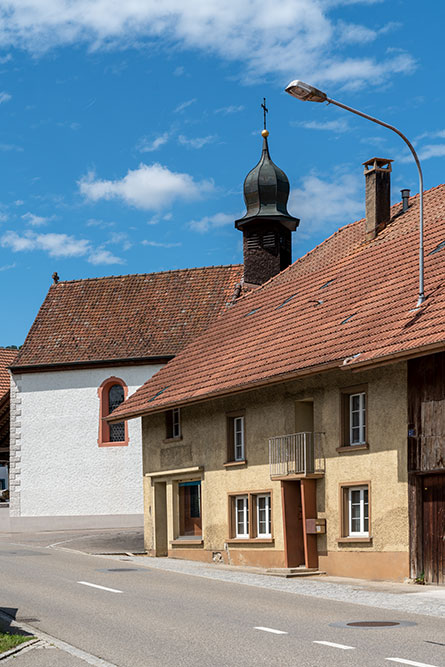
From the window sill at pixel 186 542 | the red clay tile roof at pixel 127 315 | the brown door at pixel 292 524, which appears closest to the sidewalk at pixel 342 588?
the brown door at pixel 292 524

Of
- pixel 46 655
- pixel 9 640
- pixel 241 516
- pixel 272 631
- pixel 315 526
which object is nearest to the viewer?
pixel 46 655

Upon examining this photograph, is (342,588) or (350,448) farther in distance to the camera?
(350,448)

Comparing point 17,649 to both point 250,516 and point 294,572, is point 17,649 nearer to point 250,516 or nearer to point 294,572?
point 294,572

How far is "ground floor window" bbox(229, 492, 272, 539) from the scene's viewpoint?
24.4 meters

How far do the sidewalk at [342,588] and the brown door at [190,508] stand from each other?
8.22 ft

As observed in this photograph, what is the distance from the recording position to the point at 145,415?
29547 mm

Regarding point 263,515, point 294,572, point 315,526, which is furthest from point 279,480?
point 294,572

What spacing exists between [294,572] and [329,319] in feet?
19.2

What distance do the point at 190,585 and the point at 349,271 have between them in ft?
36.6

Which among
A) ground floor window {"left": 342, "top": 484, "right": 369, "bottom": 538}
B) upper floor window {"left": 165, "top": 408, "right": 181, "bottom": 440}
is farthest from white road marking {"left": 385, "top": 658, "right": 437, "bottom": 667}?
upper floor window {"left": 165, "top": 408, "right": 181, "bottom": 440}

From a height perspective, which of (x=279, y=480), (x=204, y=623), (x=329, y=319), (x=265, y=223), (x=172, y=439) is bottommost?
(x=204, y=623)

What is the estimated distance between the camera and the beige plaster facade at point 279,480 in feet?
65.3

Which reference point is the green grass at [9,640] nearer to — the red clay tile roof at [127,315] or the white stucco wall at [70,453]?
the white stucco wall at [70,453]

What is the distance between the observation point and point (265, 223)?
141ft
